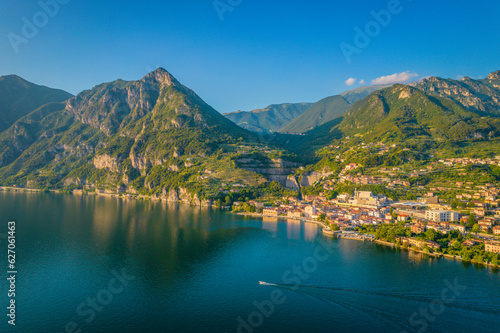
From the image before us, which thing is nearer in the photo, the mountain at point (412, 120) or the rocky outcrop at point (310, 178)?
the rocky outcrop at point (310, 178)

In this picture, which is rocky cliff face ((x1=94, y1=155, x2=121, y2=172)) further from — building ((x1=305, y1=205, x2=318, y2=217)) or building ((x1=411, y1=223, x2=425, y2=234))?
building ((x1=411, y1=223, x2=425, y2=234))

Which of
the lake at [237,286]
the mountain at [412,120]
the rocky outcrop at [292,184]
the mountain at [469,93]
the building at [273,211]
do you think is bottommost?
the lake at [237,286]

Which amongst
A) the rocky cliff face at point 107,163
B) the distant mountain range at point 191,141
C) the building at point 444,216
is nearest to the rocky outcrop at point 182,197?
the distant mountain range at point 191,141

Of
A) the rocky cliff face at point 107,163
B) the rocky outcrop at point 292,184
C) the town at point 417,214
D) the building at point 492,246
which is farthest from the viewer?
the rocky cliff face at point 107,163

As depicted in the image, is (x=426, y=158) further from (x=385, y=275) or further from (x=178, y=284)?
(x=178, y=284)

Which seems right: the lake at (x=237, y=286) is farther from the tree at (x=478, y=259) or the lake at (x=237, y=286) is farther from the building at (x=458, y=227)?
the building at (x=458, y=227)

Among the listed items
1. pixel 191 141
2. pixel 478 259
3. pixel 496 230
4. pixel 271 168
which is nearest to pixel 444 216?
pixel 496 230

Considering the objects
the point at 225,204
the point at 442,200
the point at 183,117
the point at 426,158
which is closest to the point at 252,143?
the point at 183,117
